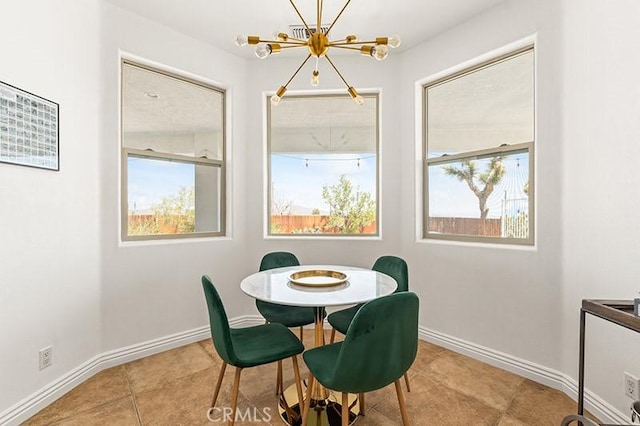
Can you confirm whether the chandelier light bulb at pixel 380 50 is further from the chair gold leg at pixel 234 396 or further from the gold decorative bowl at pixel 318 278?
the chair gold leg at pixel 234 396

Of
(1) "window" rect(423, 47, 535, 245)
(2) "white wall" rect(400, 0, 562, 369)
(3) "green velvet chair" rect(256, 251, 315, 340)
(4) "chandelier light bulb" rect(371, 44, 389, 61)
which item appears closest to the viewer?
(4) "chandelier light bulb" rect(371, 44, 389, 61)

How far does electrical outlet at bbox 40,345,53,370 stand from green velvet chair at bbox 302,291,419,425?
1836 mm

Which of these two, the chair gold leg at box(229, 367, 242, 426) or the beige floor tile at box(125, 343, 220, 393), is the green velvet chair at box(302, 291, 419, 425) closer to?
the chair gold leg at box(229, 367, 242, 426)

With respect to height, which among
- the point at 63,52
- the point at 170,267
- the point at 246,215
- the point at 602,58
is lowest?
the point at 170,267

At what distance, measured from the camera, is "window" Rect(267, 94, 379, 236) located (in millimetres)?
3271

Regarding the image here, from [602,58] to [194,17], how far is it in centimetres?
292

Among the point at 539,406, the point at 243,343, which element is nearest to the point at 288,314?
the point at 243,343

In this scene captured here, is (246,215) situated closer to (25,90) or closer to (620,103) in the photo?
(25,90)

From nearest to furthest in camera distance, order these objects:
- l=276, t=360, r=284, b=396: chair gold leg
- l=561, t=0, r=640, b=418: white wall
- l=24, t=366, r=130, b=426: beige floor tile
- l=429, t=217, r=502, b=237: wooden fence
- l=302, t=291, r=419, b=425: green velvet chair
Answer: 1. l=302, t=291, r=419, b=425: green velvet chair
2. l=561, t=0, r=640, b=418: white wall
3. l=24, t=366, r=130, b=426: beige floor tile
4. l=276, t=360, r=284, b=396: chair gold leg
5. l=429, t=217, r=502, b=237: wooden fence

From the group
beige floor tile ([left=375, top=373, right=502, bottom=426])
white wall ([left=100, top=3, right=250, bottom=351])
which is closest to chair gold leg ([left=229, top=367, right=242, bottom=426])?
beige floor tile ([left=375, top=373, right=502, bottom=426])

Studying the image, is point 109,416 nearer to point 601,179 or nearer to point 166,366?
point 166,366

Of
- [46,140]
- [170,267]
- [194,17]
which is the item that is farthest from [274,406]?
[194,17]

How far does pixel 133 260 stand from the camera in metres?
2.54

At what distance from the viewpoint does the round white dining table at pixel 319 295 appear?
156 cm
